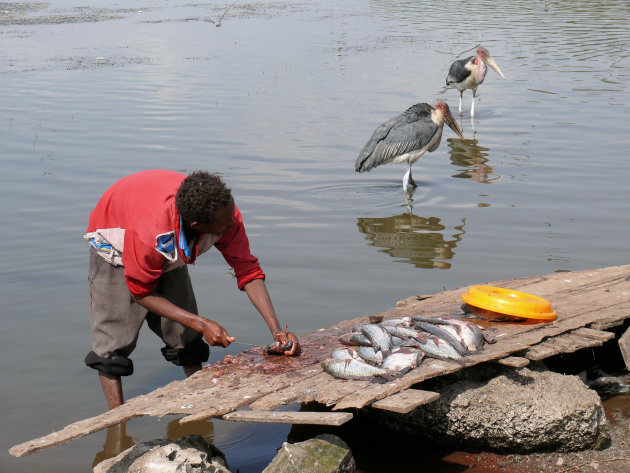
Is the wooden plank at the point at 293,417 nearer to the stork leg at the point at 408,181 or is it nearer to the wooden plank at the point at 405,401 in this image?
the wooden plank at the point at 405,401

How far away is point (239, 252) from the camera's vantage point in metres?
4.85

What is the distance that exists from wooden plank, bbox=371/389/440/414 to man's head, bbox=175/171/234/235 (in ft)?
4.00

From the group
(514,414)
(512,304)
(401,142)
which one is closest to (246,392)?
(514,414)

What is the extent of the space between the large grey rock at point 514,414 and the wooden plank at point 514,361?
0.51ft

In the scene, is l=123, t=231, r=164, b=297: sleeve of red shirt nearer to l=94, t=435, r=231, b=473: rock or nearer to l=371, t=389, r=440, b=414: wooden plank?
l=94, t=435, r=231, b=473: rock

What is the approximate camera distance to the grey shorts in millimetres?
4898

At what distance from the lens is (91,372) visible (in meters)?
6.39

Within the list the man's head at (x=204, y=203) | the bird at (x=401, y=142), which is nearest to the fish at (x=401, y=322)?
the man's head at (x=204, y=203)

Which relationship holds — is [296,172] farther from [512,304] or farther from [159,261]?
[159,261]

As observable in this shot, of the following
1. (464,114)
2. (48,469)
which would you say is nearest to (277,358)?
(48,469)

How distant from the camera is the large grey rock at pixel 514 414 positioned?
4.62 meters

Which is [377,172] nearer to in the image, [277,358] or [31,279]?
[31,279]

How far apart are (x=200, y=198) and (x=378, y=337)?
1.40m

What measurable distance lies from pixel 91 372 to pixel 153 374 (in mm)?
483
